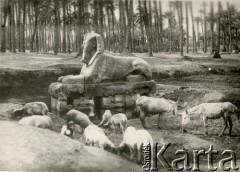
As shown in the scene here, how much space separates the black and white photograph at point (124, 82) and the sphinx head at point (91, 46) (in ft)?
0.04

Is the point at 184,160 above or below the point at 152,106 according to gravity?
below

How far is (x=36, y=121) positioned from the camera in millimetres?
4465

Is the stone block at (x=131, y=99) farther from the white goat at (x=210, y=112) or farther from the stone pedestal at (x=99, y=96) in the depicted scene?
the white goat at (x=210, y=112)

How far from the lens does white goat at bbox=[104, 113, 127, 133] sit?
15.2 ft

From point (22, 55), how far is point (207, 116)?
2414 mm

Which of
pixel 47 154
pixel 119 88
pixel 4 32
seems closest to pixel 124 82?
pixel 119 88

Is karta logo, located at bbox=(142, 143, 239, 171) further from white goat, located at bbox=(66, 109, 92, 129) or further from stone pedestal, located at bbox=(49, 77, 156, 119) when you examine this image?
white goat, located at bbox=(66, 109, 92, 129)

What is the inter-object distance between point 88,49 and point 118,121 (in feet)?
3.12

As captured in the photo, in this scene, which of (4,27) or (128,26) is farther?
(128,26)

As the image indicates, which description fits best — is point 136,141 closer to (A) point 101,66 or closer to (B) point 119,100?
(B) point 119,100

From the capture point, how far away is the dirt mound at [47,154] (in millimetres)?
4254

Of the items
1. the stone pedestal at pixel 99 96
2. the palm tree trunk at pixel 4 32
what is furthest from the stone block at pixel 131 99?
the palm tree trunk at pixel 4 32

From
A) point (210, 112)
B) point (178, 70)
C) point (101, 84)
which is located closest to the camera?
point (101, 84)

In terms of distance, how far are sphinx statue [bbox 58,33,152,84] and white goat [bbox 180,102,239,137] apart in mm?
691
